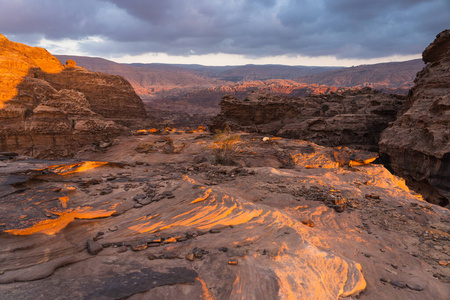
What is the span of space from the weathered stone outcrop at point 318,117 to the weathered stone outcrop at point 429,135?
3977 millimetres

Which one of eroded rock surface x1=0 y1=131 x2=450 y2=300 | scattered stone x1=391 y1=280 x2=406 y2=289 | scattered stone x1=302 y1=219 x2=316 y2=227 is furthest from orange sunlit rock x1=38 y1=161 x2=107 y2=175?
scattered stone x1=391 y1=280 x2=406 y2=289

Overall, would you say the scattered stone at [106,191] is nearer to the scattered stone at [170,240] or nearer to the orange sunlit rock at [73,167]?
the orange sunlit rock at [73,167]

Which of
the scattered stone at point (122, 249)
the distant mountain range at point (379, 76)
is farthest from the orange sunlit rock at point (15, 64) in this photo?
the distant mountain range at point (379, 76)

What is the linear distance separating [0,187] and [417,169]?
59.6ft

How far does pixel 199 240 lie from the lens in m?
3.47

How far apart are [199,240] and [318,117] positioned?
19.9 metres

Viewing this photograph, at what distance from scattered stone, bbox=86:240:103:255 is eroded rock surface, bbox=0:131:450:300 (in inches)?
0.8

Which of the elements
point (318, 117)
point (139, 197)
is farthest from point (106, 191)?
point (318, 117)

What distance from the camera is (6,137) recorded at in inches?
513

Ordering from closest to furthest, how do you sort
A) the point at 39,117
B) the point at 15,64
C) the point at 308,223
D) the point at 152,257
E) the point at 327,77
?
the point at 152,257 < the point at 308,223 < the point at 39,117 < the point at 15,64 < the point at 327,77

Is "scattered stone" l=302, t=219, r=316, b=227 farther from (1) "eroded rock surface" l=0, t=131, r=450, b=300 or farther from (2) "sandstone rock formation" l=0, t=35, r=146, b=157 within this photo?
(2) "sandstone rock formation" l=0, t=35, r=146, b=157

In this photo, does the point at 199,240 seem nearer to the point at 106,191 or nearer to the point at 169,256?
the point at 169,256

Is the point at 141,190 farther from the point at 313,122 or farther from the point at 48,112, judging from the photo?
the point at 313,122

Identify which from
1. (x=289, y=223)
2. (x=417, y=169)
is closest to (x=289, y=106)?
(x=417, y=169)
